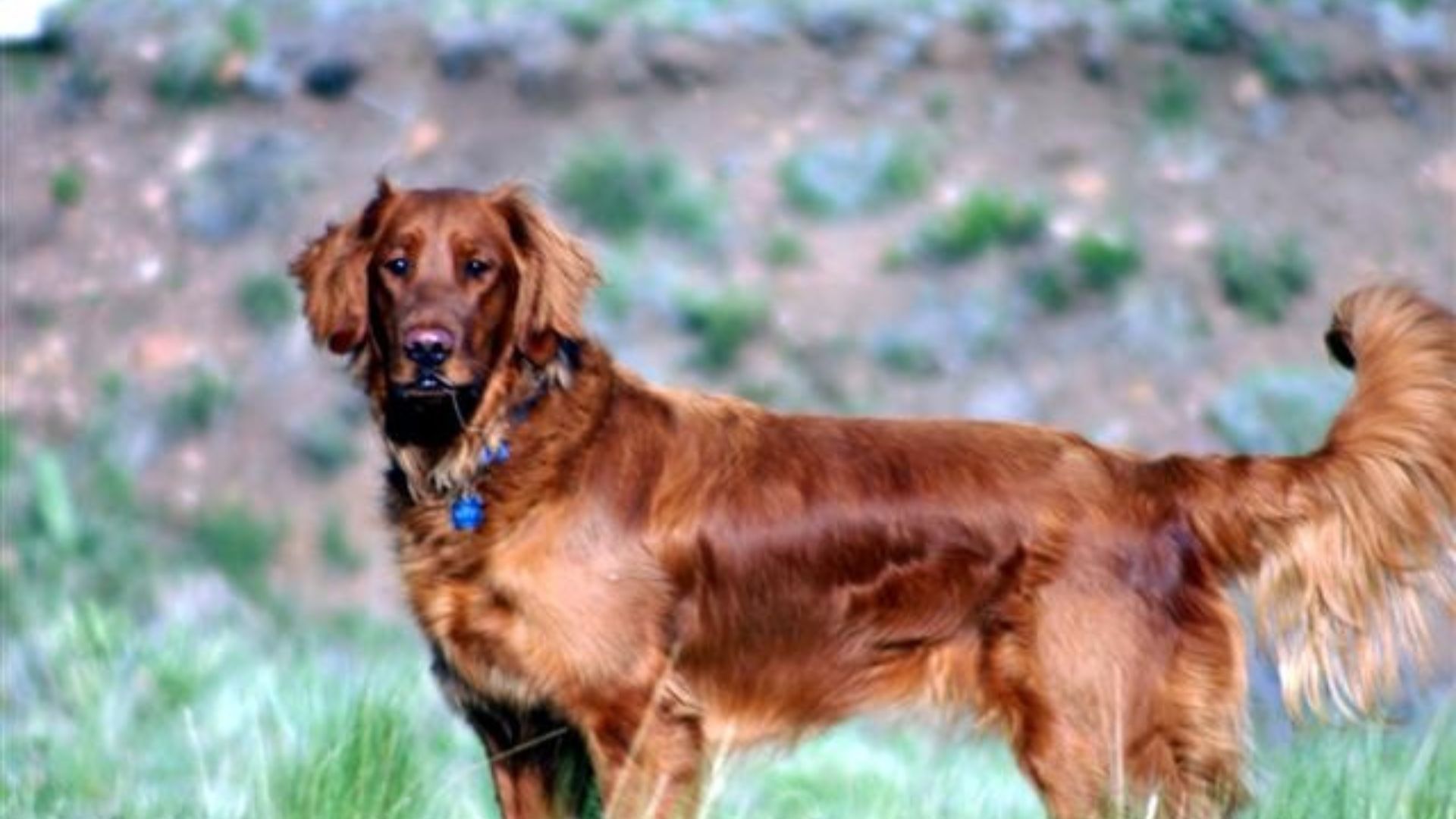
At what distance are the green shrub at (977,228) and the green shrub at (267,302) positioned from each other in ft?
11.8

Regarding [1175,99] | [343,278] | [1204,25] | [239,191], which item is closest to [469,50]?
[239,191]

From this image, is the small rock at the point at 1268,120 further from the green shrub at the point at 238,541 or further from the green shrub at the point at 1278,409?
the green shrub at the point at 238,541

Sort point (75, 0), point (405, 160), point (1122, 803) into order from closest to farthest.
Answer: point (1122, 803) → point (405, 160) → point (75, 0)

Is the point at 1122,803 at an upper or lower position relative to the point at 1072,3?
lower

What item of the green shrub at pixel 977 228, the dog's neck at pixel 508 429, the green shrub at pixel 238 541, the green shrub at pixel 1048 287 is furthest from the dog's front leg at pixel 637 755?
the green shrub at pixel 977 228

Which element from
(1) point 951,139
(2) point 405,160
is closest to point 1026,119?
(1) point 951,139

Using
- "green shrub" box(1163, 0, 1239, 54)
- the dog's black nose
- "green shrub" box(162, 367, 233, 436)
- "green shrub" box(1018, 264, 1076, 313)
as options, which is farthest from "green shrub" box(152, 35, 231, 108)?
the dog's black nose

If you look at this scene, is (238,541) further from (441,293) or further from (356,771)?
(441,293)

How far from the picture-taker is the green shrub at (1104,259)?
17516mm

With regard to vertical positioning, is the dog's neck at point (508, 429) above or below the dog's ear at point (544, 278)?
below

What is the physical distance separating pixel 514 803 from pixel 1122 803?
131 cm

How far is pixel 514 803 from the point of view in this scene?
6.55 m

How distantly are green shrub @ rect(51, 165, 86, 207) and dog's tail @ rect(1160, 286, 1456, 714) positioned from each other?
543 inches

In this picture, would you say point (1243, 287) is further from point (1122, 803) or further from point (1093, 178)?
point (1122, 803)
